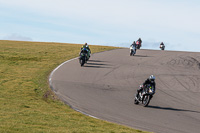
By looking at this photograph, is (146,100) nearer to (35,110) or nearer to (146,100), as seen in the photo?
(146,100)

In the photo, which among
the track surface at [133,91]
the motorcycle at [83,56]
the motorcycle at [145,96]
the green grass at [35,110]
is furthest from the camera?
the motorcycle at [83,56]

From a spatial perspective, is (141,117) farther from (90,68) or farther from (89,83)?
(90,68)

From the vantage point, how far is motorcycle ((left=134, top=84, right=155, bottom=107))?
1661 cm

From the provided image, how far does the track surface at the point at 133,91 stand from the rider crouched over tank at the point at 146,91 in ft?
1.45

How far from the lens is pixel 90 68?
1187 inches

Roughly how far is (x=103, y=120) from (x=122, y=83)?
36.0ft

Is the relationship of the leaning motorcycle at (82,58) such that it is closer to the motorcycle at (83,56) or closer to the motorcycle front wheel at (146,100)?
the motorcycle at (83,56)

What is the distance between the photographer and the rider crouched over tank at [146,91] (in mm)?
16656

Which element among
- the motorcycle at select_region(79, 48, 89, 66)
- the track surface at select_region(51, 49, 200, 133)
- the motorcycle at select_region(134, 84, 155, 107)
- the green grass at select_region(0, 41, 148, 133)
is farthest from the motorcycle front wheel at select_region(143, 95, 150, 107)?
the motorcycle at select_region(79, 48, 89, 66)

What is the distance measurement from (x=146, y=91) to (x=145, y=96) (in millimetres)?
977

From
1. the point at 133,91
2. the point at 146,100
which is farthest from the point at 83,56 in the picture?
the point at 146,100

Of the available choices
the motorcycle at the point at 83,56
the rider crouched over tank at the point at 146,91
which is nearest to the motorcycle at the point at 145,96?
the rider crouched over tank at the point at 146,91

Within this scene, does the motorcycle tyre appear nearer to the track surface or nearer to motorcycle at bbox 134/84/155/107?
motorcycle at bbox 134/84/155/107

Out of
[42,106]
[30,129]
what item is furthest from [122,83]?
Answer: [30,129]
